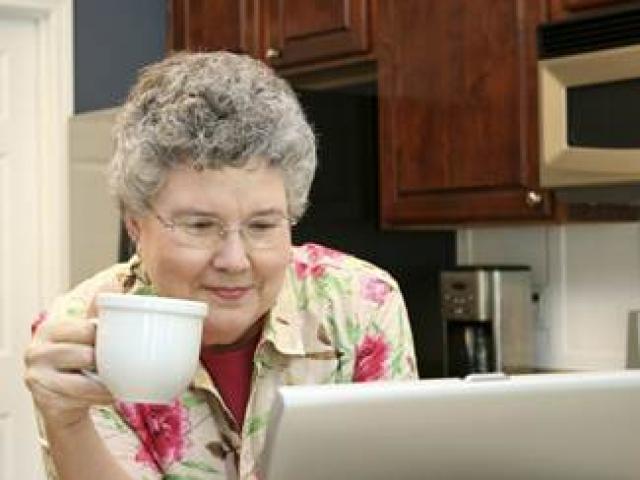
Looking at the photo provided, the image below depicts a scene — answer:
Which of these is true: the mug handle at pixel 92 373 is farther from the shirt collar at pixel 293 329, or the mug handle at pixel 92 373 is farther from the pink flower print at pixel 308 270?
the pink flower print at pixel 308 270

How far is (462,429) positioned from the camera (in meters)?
0.92

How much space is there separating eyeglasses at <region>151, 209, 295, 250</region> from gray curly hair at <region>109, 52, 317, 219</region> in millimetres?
50

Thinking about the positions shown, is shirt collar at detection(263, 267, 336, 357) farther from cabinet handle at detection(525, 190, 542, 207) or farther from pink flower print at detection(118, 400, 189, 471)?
cabinet handle at detection(525, 190, 542, 207)

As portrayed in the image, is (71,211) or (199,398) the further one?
(71,211)

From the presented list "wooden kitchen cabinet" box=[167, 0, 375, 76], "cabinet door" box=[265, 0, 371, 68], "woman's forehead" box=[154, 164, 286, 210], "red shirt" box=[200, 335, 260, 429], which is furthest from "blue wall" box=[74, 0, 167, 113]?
"woman's forehead" box=[154, 164, 286, 210]

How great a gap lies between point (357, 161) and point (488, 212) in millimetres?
470

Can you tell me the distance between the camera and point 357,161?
309 cm

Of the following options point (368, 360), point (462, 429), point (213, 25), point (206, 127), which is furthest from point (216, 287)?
point (213, 25)

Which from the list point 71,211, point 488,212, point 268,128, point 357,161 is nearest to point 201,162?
point 268,128

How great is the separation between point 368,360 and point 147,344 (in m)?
0.51

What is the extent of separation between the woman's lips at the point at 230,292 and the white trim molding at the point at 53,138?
268 centimetres

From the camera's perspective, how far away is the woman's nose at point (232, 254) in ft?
3.97

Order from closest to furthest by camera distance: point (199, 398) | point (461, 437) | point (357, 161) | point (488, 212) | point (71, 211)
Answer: point (461, 437) < point (199, 398) < point (488, 212) < point (357, 161) < point (71, 211)

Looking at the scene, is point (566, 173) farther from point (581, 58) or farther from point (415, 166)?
point (415, 166)
